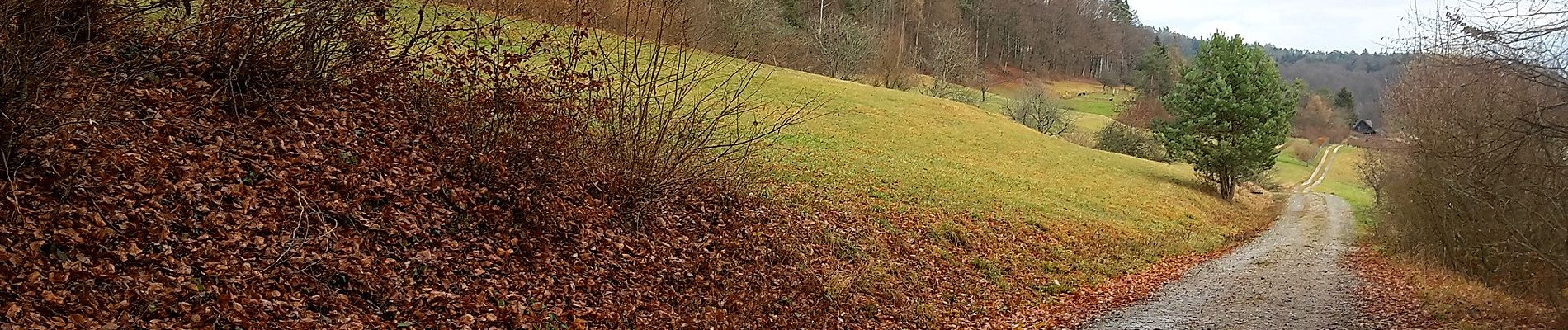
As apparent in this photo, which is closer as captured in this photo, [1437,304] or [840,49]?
[1437,304]

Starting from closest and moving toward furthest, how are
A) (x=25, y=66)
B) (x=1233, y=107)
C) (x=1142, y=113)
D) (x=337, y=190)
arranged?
(x=25, y=66), (x=337, y=190), (x=1233, y=107), (x=1142, y=113)

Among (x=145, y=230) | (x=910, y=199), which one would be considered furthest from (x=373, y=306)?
(x=910, y=199)

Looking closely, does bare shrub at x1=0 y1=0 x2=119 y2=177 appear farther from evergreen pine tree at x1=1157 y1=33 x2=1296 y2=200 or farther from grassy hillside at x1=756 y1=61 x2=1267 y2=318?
evergreen pine tree at x1=1157 y1=33 x2=1296 y2=200

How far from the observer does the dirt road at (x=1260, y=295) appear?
40.2 feet

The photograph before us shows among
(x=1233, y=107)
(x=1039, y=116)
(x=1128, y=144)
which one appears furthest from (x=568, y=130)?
(x=1039, y=116)

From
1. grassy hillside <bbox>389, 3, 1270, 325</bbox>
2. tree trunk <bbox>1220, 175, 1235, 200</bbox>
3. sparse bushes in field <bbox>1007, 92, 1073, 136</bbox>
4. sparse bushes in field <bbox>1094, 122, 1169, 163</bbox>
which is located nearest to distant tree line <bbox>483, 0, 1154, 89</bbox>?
grassy hillside <bbox>389, 3, 1270, 325</bbox>

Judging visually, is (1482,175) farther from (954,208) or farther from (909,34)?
(909,34)

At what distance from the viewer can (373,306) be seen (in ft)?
22.4

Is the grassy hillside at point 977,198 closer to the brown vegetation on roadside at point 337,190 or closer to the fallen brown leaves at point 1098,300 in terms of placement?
the fallen brown leaves at point 1098,300

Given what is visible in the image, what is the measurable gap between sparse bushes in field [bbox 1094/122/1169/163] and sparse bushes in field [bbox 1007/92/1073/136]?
8.01ft

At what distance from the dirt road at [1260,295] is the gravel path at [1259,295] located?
0.01m

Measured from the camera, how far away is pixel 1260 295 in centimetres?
1471

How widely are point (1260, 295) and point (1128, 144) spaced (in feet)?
112

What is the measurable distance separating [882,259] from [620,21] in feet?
19.5
